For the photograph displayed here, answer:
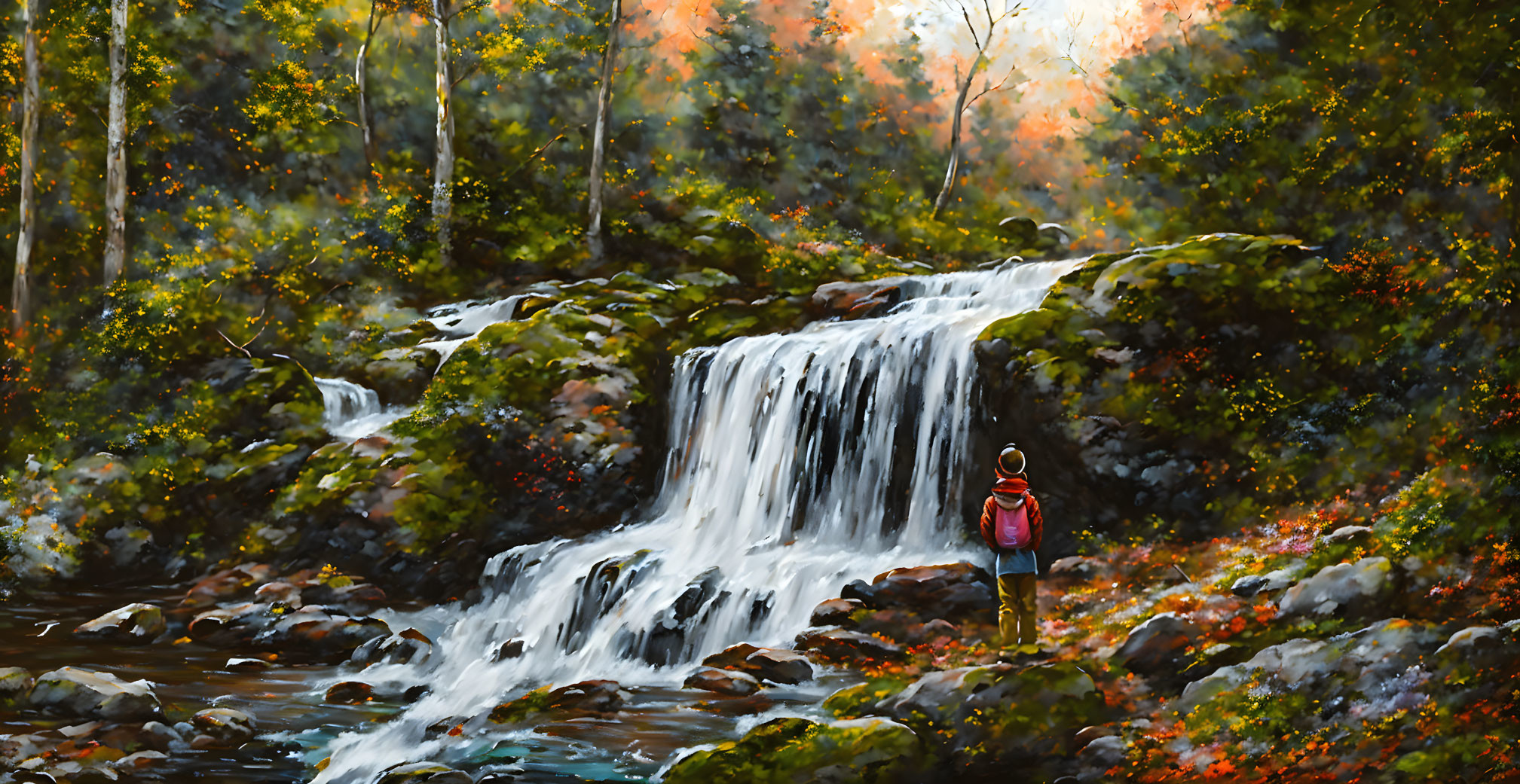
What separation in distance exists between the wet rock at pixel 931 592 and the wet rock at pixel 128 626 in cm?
679

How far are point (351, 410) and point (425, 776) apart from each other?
8.28 metres

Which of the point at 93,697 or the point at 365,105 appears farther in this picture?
the point at 365,105

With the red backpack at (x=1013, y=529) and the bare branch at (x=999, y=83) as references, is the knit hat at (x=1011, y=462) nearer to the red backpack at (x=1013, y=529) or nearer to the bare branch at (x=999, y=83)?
the red backpack at (x=1013, y=529)

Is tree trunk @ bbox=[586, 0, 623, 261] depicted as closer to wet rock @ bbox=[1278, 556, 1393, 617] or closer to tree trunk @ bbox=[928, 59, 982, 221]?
tree trunk @ bbox=[928, 59, 982, 221]

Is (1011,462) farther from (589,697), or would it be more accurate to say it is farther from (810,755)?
(589,697)

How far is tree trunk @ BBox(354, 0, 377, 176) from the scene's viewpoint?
17.5 metres

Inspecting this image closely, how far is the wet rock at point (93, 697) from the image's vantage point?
6.93 m

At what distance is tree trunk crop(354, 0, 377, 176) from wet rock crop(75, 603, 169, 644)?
388 inches

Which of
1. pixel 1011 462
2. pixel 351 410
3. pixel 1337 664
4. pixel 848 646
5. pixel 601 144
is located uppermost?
pixel 601 144

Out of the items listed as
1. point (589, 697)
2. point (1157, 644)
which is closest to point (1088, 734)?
point (1157, 644)

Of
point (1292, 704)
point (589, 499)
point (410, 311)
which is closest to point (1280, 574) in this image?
point (1292, 704)

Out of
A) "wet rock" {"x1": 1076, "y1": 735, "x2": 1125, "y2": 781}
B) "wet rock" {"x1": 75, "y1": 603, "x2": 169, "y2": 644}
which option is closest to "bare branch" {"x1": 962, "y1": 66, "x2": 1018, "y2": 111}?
"wet rock" {"x1": 1076, "y1": 735, "x2": 1125, "y2": 781}

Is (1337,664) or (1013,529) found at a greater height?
(1013,529)

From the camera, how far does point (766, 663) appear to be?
780 cm
